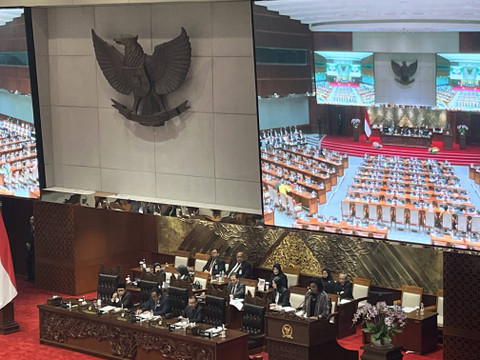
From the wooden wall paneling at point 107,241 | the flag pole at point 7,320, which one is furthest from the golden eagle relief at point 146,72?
the wooden wall paneling at point 107,241

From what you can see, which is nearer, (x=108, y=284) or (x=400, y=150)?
(x=400, y=150)

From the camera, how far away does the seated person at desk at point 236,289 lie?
15258 mm

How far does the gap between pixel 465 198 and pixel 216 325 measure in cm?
430

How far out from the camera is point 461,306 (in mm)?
12680

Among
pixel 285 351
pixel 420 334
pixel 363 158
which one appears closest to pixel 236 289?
pixel 420 334

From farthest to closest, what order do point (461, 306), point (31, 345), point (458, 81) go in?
point (31, 345)
point (461, 306)
point (458, 81)

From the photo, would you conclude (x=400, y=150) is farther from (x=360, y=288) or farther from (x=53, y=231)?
(x=53, y=231)

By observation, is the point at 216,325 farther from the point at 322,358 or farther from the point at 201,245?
the point at 201,245

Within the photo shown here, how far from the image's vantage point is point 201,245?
19266 mm

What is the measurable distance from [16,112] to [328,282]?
5765mm

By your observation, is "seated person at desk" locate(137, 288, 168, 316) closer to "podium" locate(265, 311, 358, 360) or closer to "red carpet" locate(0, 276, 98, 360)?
"red carpet" locate(0, 276, 98, 360)

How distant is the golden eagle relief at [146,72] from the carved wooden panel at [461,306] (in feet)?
14.4

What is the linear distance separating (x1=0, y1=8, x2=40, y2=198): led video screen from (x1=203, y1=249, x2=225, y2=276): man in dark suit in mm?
3547

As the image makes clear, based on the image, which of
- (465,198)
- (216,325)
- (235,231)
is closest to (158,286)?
(216,325)
